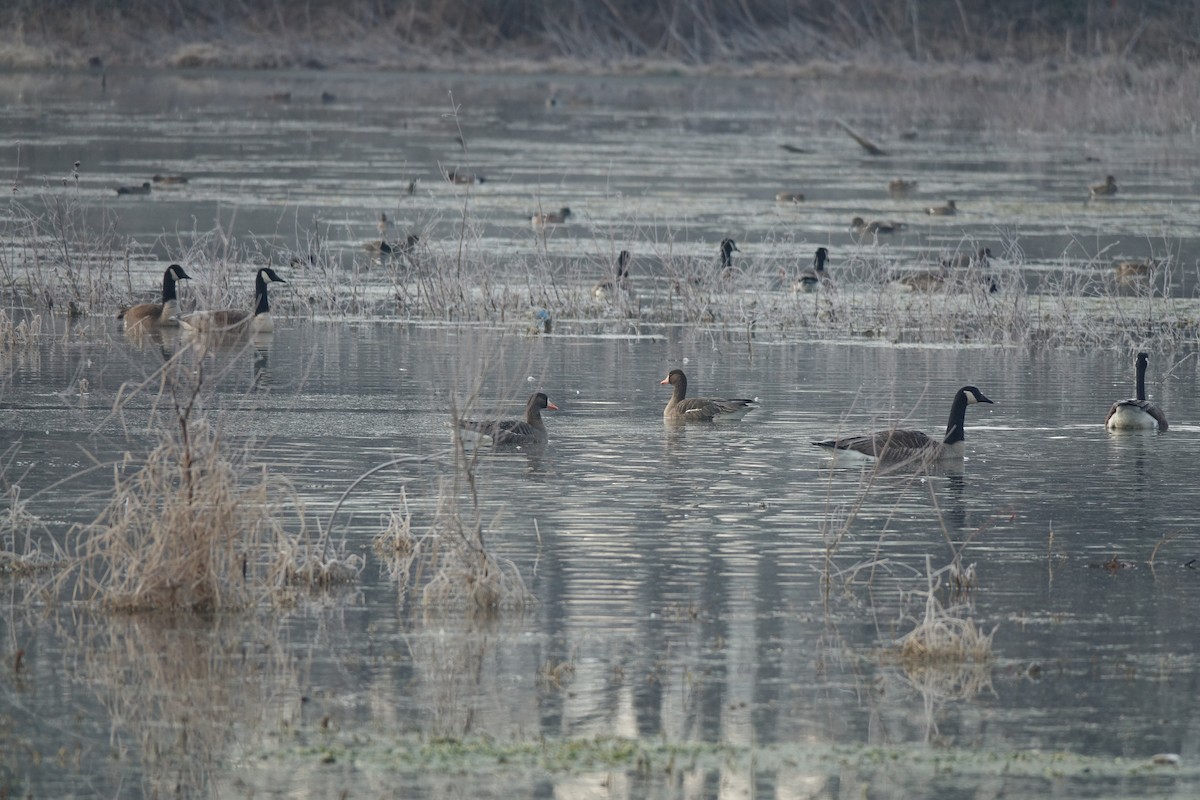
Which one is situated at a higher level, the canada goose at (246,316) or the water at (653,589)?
the canada goose at (246,316)

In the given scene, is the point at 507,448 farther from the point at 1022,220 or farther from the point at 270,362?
the point at 1022,220

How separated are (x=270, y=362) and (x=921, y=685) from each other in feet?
39.5

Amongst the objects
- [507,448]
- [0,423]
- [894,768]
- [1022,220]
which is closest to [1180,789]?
[894,768]

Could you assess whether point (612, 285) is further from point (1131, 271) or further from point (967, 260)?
point (1131, 271)

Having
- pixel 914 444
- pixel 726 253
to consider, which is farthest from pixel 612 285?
pixel 914 444

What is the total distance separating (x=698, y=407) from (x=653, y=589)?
6258mm

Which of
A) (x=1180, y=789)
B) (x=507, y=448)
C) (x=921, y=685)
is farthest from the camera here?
(x=507, y=448)

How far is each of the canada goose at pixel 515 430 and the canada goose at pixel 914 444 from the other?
2.13m

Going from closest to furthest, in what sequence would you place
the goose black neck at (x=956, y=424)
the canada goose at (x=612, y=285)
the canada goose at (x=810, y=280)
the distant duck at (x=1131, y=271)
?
the goose black neck at (x=956, y=424) → the canada goose at (x=612, y=285) → the canada goose at (x=810, y=280) → the distant duck at (x=1131, y=271)

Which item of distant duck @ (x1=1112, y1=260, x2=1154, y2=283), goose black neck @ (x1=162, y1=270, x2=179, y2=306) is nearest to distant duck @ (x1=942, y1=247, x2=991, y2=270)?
distant duck @ (x1=1112, y1=260, x2=1154, y2=283)

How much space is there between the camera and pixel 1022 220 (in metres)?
36.8

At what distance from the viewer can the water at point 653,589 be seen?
853 centimetres

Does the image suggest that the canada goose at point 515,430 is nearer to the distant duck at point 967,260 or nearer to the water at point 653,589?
the water at point 653,589

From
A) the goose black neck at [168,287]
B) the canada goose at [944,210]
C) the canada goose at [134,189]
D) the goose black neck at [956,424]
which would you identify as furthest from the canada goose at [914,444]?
the canada goose at [134,189]
